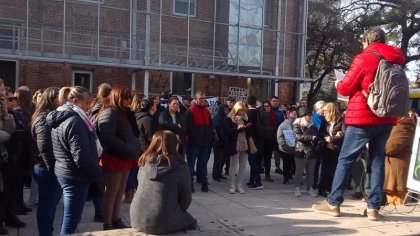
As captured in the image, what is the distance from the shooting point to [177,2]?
21.0 m

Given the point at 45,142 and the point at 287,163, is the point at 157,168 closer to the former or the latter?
the point at 45,142

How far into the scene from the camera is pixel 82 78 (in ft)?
65.3

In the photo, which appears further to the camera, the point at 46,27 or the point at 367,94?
the point at 46,27

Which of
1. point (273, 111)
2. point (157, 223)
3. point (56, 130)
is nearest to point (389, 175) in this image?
point (273, 111)

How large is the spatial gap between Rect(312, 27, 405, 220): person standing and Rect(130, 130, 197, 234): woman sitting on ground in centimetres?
191

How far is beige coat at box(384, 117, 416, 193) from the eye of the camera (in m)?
7.40

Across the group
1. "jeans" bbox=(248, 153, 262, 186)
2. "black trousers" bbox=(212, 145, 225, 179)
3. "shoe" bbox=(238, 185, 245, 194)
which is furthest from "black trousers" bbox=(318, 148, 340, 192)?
"black trousers" bbox=(212, 145, 225, 179)

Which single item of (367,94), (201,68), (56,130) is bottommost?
(56,130)

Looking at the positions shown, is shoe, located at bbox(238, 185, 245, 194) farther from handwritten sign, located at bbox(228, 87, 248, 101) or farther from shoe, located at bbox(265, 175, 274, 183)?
handwritten sign, located at bbox(228, 87, 248, 101)

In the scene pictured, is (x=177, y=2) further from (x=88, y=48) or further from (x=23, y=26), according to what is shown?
(x=23, y=26)

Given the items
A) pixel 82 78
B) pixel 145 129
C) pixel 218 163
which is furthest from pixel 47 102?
pixel 82 78

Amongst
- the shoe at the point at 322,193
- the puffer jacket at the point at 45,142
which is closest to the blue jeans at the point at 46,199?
the puffer jacket at the point at 45,142

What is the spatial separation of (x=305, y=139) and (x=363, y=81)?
3118mm

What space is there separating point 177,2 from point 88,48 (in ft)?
15.3
